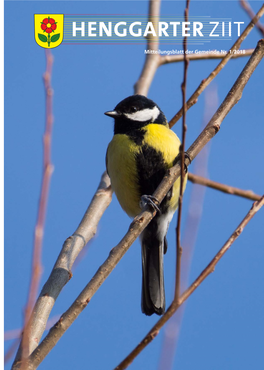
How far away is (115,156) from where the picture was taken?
2750 millimetres

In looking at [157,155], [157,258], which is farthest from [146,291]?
[157,155]

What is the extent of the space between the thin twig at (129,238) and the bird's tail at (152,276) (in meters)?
0.84

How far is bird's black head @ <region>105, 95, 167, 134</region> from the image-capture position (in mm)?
2889

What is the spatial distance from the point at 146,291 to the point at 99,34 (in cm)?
174

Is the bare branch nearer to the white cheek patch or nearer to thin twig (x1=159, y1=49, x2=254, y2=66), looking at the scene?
the white cheek patch

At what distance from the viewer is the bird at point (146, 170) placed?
8.75ft

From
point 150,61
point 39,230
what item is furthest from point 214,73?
point 39,230

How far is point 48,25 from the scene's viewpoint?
2609 millimetres

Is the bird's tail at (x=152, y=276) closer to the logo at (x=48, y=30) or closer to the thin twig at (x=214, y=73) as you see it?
the thin twig at (x=214, y=73)

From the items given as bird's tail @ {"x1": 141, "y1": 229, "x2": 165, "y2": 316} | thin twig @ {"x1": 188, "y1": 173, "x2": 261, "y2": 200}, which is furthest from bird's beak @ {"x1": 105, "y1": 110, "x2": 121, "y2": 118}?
bird's tail @ {"x1": 141, "y1": 229, "x2": 165, "y2": 316}

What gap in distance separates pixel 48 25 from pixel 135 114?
779mm

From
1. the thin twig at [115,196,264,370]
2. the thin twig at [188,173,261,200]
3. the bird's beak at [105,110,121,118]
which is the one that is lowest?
the thin twig at [115,196,264,370]

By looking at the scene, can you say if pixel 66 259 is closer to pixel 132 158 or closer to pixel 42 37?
pixel 132 158

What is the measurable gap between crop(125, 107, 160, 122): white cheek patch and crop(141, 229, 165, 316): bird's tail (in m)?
0.76
